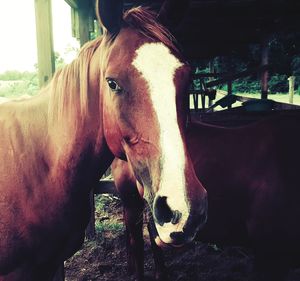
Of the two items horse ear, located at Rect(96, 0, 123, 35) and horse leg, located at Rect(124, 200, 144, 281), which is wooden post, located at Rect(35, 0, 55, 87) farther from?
horse leg, located at Rect(124, 200, 144, 281)

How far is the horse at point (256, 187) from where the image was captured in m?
2.10

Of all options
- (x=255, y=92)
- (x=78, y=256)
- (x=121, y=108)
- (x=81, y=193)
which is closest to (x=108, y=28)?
(x=121, y=108)

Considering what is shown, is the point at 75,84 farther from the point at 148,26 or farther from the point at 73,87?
the point at 148,26

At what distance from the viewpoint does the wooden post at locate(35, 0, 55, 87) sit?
2.22 m

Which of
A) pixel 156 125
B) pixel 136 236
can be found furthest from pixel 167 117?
pixel 136 236

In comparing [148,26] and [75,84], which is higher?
[148,26]

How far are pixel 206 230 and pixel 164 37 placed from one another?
1753 millimetres

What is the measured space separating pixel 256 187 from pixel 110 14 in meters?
1.71

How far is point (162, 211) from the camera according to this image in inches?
42.6

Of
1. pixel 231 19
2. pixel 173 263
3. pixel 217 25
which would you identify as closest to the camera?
pixel 173 263

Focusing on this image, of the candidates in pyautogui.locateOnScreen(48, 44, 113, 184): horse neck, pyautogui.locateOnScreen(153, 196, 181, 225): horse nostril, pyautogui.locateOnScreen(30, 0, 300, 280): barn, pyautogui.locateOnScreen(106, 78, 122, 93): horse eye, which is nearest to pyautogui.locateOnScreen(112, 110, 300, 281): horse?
pyautogui.locateOnScreen(30, 0, 300, 280): barn

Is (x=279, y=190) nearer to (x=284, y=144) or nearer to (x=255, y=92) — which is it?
(x=284, y=144)

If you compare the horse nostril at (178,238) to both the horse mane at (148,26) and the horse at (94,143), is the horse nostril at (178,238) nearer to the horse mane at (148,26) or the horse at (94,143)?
the horse at (94,143)

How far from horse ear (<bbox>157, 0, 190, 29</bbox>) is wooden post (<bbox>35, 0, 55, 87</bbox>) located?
114cm
